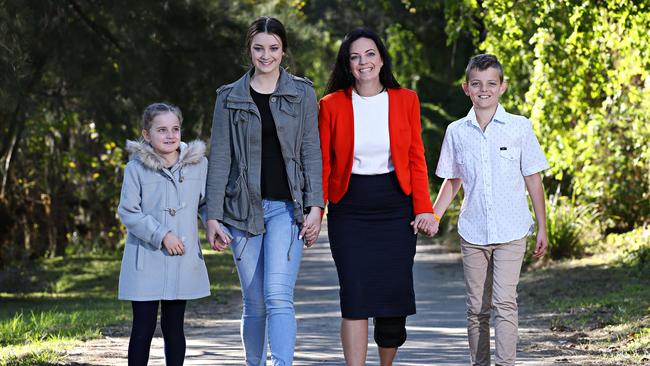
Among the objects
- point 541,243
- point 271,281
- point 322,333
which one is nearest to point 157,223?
point 271,281

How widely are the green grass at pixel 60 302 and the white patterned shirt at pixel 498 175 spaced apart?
10.1 feet

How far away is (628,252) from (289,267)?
10208 millimetres

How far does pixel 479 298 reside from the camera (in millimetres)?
7363

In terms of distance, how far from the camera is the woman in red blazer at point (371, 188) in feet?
22.8

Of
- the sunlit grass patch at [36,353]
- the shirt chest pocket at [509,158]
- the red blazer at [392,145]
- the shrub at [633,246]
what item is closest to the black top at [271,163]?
the red blazer at [392,145]

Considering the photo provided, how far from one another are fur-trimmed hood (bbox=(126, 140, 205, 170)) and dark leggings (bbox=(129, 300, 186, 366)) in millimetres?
716

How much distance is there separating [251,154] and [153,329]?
3.58 feet

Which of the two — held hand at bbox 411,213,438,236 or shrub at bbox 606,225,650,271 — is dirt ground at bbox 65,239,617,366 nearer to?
shrub at bbox 606,225,650,271

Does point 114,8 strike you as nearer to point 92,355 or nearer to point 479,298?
point 92,355

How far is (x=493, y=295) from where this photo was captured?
7.30 metres

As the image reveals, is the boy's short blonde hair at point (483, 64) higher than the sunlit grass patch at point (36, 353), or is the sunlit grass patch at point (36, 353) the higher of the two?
the boy's short blonde hair at point (483, 64)

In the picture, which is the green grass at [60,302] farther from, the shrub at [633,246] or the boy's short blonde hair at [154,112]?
the shrub at [633,246]

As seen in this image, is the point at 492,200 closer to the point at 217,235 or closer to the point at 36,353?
the point at 217,235

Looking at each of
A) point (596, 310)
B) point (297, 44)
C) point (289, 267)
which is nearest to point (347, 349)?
point (289, 267)
